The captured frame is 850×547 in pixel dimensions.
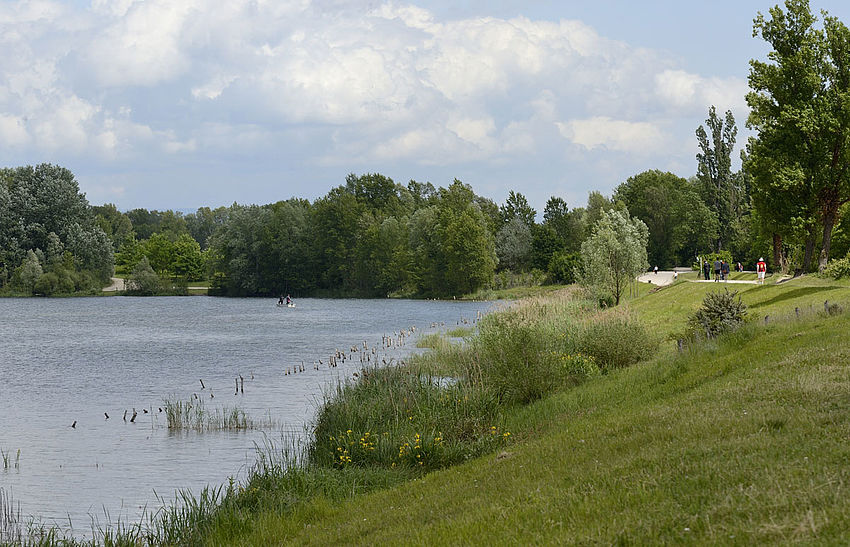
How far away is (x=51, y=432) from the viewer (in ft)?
76.1

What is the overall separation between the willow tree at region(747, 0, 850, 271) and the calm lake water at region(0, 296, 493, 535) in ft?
66.8

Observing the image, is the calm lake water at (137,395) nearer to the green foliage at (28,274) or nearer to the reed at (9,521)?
the reed at (9,521)

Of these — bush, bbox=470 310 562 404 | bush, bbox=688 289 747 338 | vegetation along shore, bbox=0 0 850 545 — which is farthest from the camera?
bush, bbox=688 289 747 338

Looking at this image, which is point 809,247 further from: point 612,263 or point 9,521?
point 9,521

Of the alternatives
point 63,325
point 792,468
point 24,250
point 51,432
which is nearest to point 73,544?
point 792,468

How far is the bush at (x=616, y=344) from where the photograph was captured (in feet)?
79.3

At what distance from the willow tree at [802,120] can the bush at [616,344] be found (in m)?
17.3

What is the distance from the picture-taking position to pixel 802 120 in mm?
37375

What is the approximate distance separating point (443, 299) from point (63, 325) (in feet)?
182

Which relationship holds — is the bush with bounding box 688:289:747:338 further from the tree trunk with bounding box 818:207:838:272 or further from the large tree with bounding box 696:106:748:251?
the large tree with bounding box 696:106:748:251

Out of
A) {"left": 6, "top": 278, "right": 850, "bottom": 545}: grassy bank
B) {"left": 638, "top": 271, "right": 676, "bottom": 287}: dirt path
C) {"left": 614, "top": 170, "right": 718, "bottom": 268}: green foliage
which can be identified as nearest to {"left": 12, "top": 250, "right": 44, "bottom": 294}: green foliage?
{"left": 638, "top": 271, "right": 676, "bottom": 287}: dirt path

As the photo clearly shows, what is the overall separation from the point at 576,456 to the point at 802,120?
31747 mm

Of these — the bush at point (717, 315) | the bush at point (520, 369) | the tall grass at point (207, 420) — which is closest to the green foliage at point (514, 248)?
the bush at point (717, 315)

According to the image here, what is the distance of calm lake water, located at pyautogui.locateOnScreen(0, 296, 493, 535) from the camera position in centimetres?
1709
